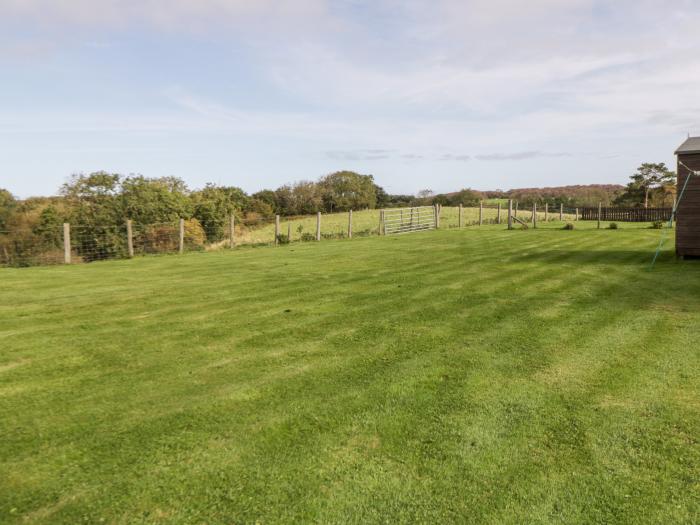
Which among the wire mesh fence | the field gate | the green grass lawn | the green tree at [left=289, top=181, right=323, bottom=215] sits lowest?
the green grass lawn

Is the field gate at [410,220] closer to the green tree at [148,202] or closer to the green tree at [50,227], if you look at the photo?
the green tree at [148,202]

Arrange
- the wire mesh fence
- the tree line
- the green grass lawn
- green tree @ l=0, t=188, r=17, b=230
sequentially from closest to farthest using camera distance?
1. the green grass lawn
2. the wire mesh fence
3. the tree line
4. green tree @ l=0, t=188, r=17, b=230

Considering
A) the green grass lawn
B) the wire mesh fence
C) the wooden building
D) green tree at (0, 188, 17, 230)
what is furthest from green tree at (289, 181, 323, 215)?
the green grass lawn

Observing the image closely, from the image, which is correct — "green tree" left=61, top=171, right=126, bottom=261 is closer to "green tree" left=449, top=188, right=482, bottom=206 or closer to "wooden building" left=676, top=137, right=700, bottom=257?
"wooden building" left=676, top=137, right=700, bottom=257

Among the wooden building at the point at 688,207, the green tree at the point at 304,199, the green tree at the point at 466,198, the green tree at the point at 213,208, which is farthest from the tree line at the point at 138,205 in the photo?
the wooden building at the point at 688,207

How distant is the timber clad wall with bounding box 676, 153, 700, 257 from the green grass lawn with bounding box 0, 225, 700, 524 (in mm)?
5064

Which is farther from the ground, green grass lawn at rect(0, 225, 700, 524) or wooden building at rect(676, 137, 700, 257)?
wooden building at rect(676, 137, 700, 257)

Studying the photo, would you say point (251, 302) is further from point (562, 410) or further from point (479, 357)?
point (562, 410)

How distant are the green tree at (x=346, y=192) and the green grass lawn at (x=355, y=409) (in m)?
56.7

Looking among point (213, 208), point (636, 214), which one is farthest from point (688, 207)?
point (213, 208)

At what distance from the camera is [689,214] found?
12.0 metres

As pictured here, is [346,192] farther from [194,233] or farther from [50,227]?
[50,227]

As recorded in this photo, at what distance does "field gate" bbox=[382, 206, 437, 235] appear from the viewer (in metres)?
28.8

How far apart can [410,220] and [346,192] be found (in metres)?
38.1
